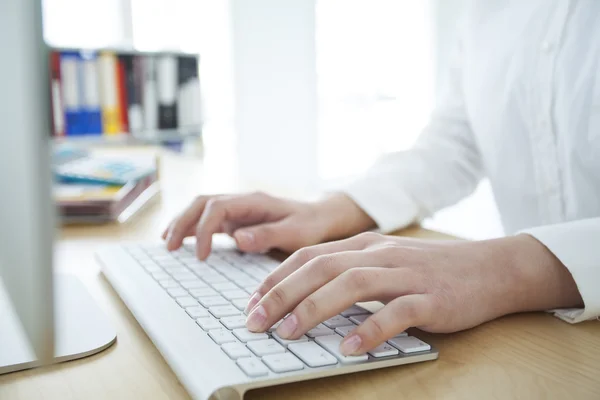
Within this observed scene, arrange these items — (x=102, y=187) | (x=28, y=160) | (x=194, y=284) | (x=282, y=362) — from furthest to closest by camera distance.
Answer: (x=102, y=187) < (x=194, y=284) < (x=282, y=362) < (x=28, y=160)

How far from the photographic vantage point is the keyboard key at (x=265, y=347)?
0.42 metres

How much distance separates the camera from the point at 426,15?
16.3ft

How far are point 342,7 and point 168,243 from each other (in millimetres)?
3971

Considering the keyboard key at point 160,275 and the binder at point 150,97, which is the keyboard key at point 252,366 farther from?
the binder at point 150,97

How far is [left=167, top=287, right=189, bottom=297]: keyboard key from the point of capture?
0.57 meters

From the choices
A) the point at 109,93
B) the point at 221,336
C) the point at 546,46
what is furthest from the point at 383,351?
the point at 109,93

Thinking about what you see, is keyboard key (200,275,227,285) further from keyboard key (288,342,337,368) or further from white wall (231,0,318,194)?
white wall (231,0,318,194)

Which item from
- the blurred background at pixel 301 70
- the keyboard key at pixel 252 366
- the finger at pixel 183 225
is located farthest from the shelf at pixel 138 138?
the keyboard key at pixel 252 366

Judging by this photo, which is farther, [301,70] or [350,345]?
[301,70]

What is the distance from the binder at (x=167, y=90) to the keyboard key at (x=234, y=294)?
216cm

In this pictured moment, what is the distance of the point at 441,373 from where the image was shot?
1.42 feet

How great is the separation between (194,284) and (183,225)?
0.20 metres

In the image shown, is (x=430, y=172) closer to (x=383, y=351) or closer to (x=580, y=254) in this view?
(x=580, y=254)

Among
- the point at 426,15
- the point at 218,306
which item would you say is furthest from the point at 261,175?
the point at 218,306
